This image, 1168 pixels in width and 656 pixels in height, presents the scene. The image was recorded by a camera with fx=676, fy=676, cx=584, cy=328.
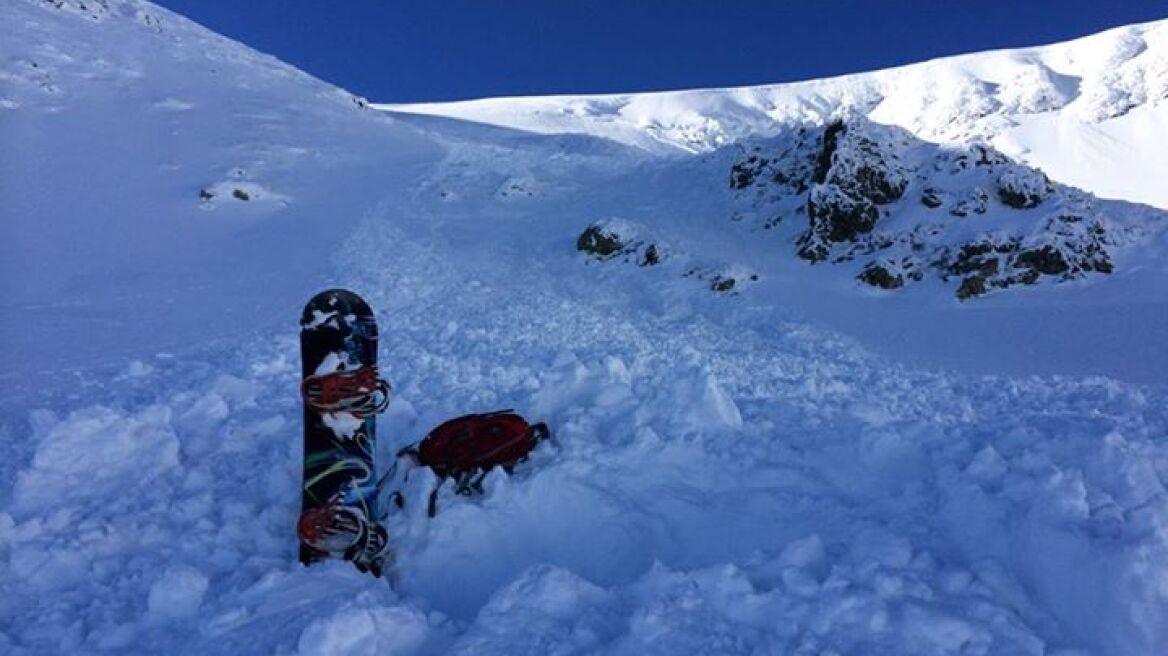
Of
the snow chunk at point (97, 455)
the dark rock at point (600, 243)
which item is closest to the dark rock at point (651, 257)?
the dark rock at point (600, 243)

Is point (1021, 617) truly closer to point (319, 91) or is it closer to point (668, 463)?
point (668, 463)

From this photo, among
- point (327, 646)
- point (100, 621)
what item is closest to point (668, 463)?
point (327, 646)

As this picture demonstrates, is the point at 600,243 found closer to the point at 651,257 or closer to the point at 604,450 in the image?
the point at 651,257

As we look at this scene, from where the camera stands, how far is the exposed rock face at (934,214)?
9.82 metres

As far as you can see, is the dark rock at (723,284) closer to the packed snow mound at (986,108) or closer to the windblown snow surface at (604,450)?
the windblown snow surface at (604,450)

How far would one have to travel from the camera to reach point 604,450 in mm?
3881

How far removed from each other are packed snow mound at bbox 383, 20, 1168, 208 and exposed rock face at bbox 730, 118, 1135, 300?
25758mm

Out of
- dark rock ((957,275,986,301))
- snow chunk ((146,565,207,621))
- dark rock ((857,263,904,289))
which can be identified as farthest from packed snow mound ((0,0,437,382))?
dark rock ((957,275,986,301))

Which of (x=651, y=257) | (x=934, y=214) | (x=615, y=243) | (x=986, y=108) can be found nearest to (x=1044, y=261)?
(x=934, y=214)

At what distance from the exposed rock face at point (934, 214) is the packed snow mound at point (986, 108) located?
2576 cm

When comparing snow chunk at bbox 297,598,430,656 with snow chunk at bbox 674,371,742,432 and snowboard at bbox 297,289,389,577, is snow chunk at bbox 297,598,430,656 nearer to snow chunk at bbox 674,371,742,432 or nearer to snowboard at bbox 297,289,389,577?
snowboard at bbox 297,289,389,577

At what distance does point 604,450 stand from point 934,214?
9.97m

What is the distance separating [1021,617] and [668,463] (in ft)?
5.85

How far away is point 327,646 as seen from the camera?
7.49ft
